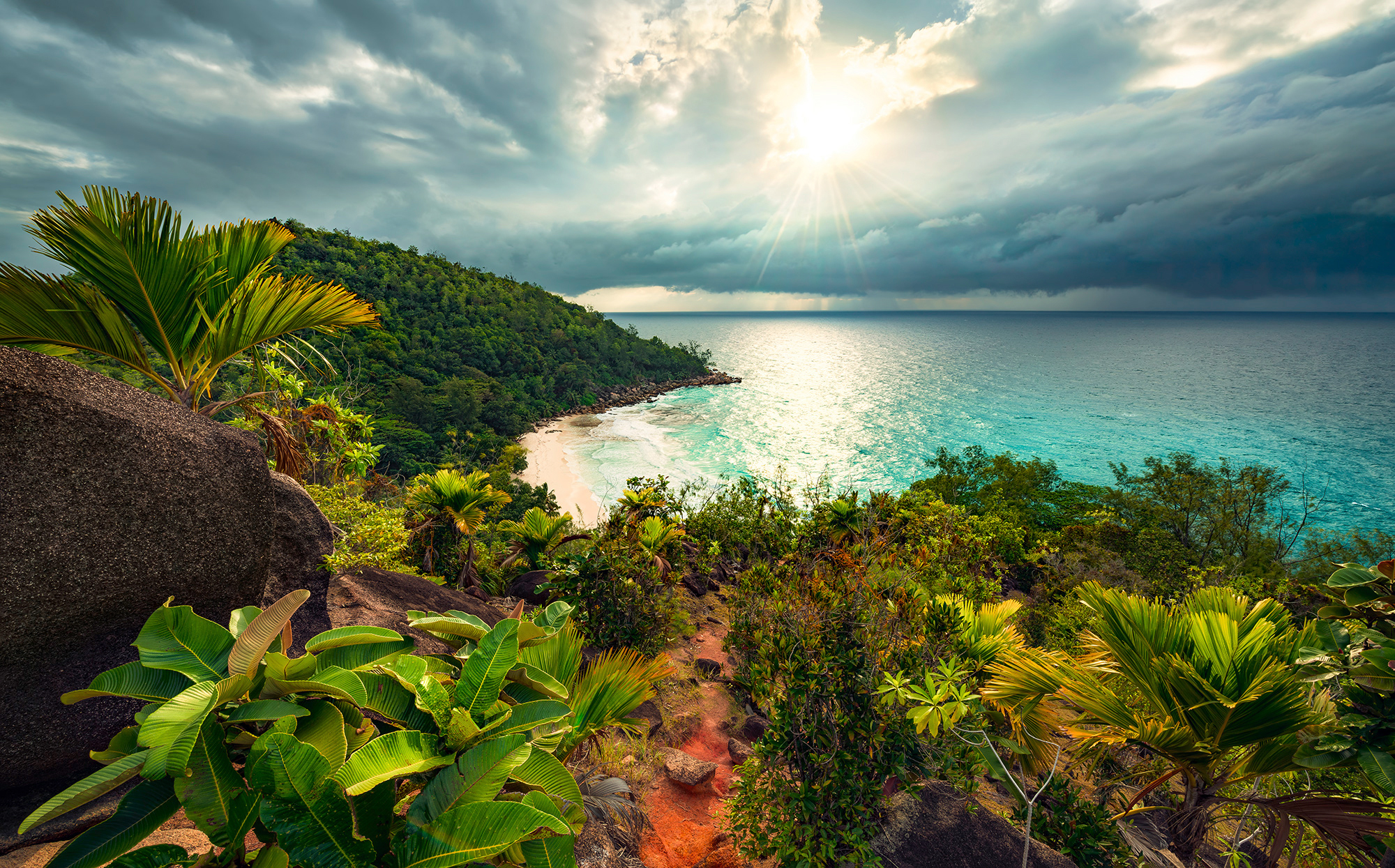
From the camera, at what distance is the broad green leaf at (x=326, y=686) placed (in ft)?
4.59

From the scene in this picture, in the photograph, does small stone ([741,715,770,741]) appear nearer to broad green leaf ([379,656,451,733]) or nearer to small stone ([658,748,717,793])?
small stone ([658,748,717,793])

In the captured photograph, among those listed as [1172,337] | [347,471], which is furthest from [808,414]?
[1172,337]

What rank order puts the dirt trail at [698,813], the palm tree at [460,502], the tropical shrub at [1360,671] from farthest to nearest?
the palm tree at [460,502] < the dirt trail at [698,813] < the tropical shrub at [1360,671]

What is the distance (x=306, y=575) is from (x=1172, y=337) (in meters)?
202

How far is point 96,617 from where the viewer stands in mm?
2357

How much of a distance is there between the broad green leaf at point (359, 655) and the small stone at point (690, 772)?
345 cm

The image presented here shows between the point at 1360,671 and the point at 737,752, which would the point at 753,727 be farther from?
the point at 1360,671

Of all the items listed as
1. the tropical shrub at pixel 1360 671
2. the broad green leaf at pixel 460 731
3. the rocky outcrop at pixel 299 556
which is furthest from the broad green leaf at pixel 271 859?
the tropical shrub at pixel 1360 671

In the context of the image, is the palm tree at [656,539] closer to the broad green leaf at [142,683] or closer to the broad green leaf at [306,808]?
the broad green leaf at [142,683]

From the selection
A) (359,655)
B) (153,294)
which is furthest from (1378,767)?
(153,294)

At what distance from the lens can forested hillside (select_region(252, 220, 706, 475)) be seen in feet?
123

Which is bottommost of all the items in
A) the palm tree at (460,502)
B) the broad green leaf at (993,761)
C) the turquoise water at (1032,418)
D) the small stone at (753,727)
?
the turquoise water at (1032,418)

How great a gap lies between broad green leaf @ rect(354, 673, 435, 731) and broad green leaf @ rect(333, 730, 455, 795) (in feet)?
0.42

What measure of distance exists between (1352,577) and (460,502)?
27.4 ft
